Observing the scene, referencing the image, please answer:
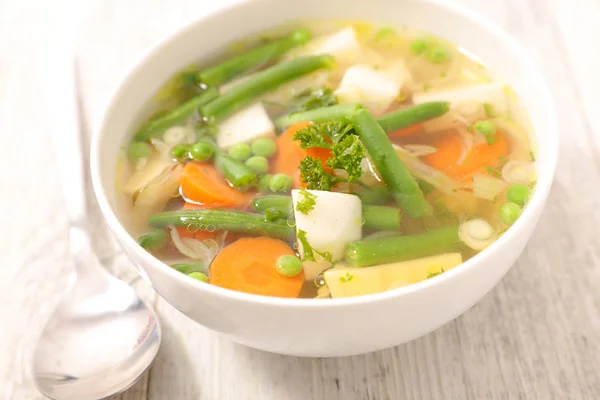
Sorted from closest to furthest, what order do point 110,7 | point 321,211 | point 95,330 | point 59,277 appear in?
point 321,211 → point 95,330 → point 59,277 → point 110,7

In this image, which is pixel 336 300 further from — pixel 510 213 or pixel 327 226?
pixel 510 213

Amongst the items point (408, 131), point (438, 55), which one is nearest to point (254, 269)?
point (408, 131)

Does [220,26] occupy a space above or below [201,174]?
above

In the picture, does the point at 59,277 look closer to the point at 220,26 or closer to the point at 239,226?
the point at 239,226

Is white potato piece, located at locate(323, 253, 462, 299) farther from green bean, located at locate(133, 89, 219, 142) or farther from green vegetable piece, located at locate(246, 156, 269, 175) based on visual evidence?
green bean, located at locate(133, 89, 219, 142)

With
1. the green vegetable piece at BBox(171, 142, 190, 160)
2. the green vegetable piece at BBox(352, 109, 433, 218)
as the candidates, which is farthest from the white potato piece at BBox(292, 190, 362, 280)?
the green vegetable piece at BBox(171, 142, 190, 160)

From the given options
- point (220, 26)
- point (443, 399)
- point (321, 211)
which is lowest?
point (443, 399)

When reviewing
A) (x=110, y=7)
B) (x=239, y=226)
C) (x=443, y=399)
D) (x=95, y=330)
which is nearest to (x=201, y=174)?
(x=239, y=226)
